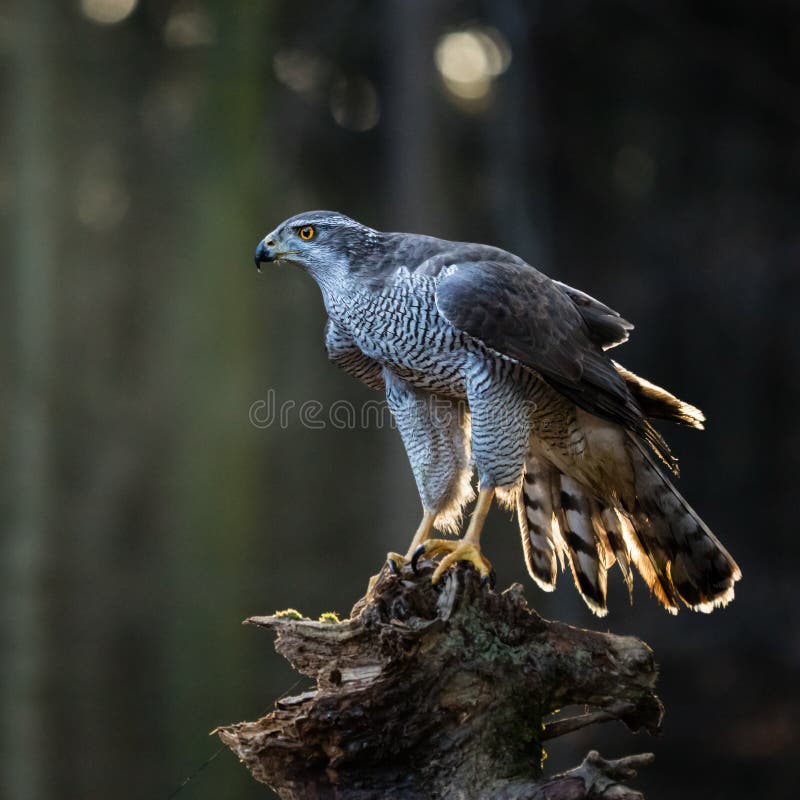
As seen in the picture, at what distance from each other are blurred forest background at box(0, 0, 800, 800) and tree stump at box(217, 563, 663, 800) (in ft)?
10.8

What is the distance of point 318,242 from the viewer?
3736 mm

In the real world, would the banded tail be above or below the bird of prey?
below

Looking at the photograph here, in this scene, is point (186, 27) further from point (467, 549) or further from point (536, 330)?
point (467, 549)

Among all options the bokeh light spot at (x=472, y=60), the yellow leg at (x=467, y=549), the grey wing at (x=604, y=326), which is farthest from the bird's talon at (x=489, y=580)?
the bokeh light spot at (x=472, y=60)

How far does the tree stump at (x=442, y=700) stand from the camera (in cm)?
295

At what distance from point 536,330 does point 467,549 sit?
0.82m

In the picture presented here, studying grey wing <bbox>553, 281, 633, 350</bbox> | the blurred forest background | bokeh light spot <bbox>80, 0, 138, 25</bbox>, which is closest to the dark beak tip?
grey wing <bbox>553, 281, 633, 350</bbox>

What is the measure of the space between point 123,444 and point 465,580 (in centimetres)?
692

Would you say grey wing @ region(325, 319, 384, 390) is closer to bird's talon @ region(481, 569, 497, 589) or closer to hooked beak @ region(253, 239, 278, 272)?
hooked beak @ region(253, 239, 278, 272)

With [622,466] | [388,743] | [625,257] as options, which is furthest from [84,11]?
[388,743]

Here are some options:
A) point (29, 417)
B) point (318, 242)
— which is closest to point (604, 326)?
point (318, 242)

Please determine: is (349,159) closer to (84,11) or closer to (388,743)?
(84,11)

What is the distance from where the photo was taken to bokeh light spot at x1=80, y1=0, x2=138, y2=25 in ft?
23.7

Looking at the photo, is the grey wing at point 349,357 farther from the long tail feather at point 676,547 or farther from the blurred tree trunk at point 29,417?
the blurred tree trunk at point 29,417
